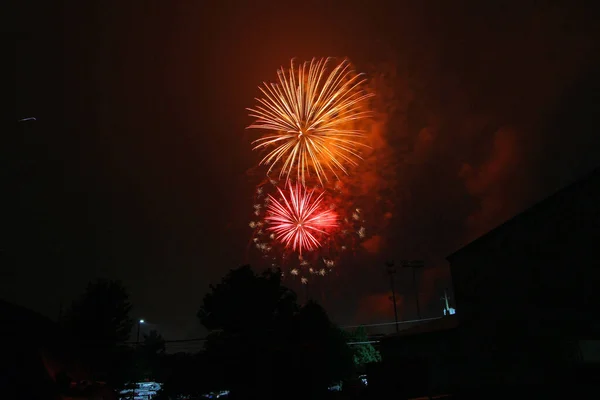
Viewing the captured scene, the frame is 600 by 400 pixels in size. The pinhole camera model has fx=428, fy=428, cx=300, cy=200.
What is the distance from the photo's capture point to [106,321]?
48031 mm

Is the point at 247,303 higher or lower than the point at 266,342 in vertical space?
higher

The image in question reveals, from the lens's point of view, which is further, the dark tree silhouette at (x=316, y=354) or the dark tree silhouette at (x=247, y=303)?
the dark tree silhouette at (x=247, y=303)

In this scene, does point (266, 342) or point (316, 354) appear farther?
point (266, 342)

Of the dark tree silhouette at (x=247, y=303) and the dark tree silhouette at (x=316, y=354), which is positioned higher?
the dark tree silhouette at (x=247, y=303)

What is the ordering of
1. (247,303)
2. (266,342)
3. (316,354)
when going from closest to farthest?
(316,354), (266,342), (247,303)

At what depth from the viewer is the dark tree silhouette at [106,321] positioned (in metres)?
44.6

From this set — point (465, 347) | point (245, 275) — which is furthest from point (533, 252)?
point (245, 275)

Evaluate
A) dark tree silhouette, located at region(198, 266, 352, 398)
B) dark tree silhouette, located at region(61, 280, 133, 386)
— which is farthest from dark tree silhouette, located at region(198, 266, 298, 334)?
dark tree silhouette, located at region(61, 280, 133, 386)

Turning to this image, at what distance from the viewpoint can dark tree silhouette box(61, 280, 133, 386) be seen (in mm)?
44625

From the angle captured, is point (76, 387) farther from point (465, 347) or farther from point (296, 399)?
point (465, 347)

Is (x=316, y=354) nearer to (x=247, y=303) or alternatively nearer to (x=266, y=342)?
(x=266, y=342)

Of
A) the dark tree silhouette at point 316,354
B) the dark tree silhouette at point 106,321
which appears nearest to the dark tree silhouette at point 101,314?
the dark tree silhouette at point 106,321

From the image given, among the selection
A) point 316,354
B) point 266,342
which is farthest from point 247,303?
point 316,354

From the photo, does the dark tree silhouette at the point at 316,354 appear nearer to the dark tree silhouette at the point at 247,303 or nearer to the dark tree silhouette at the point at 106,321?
the dark tree silhouette at the point at 247,303
